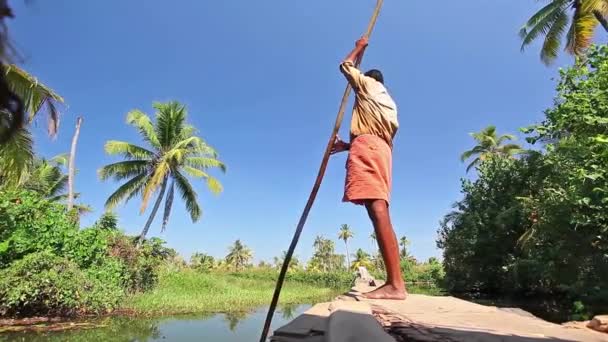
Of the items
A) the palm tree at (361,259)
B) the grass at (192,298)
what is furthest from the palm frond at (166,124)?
the palm tree at (361,259)

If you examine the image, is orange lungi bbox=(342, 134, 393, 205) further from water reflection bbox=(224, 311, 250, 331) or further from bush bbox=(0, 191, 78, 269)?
bush bbox=(0, 191, 78, 269)

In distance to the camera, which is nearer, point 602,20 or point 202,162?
point 602,20

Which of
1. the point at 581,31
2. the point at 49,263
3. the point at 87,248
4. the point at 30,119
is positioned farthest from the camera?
the point at 87,248

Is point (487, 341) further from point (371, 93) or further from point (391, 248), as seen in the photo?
point (371, 93)

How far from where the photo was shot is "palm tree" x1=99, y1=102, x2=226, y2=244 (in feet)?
55.6

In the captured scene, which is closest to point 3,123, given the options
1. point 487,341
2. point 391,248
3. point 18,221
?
point 487,341

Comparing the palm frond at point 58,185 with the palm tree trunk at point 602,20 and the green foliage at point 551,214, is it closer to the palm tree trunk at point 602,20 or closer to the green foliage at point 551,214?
the green foliage at point 551,214

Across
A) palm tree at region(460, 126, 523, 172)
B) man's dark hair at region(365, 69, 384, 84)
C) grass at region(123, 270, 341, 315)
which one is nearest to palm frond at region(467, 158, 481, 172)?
palm tree at region(460, 126, 523, 172)

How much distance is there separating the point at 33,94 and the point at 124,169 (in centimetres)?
994

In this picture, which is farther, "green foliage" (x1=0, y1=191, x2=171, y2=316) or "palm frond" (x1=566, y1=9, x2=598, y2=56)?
"palm frond" (x1=566, y1=9, x2=598, y2=56)

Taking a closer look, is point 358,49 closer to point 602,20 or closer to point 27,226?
point 27,226

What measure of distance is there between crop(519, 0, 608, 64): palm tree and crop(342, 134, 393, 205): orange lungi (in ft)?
41.0

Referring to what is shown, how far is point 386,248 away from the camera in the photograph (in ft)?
6.93

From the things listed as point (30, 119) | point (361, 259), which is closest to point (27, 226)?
point (30, 119)
